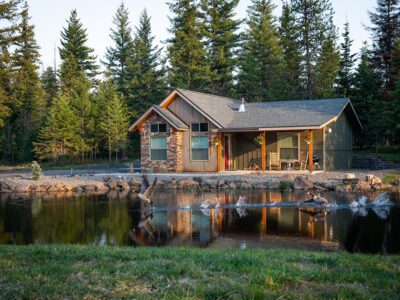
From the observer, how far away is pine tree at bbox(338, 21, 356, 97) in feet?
103

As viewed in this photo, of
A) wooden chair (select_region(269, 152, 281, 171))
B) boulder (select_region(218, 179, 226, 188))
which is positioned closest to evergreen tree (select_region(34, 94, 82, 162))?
wooden chair (select_region(269, 152, 281, 171))

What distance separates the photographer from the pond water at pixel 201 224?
8.88 meters

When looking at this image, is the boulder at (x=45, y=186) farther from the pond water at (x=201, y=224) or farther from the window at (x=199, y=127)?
the window at (x=199, y=127)

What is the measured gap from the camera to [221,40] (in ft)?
133

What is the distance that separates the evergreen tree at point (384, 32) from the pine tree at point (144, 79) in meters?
18.5

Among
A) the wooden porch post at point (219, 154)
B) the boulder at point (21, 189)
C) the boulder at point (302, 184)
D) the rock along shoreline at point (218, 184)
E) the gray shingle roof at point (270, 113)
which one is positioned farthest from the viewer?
the wooden porch post at point (219, 154)

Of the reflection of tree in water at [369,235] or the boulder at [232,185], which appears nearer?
the reflection of tree in water at [369,235]

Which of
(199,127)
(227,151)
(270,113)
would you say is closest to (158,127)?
(199,127)

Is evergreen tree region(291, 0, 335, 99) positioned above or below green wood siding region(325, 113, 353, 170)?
above

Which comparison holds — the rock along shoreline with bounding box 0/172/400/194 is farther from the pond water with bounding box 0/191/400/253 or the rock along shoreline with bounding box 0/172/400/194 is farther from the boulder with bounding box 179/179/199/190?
the pond water with bounding box 0/191/400/253

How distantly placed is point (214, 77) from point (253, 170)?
16928mm

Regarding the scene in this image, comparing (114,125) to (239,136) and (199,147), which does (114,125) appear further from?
(239,136)

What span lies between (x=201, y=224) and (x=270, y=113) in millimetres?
15420

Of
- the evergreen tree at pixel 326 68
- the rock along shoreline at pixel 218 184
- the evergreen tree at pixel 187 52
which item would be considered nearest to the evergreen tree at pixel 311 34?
the evergreen tree at pixel 326 68
